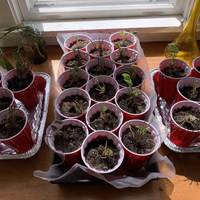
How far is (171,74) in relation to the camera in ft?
3.03

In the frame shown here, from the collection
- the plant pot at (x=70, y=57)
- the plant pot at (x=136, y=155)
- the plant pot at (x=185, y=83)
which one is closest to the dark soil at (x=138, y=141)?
the plant pot at (x=136, y=155)

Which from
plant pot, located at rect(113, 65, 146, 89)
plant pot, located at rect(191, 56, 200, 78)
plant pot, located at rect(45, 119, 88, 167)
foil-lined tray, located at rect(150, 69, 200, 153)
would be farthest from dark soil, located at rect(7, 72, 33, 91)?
plant pot, located at rect(191, 56, 200, 78)

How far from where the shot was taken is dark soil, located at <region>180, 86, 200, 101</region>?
A: 0.82 meters

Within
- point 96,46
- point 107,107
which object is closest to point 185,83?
point 107,107

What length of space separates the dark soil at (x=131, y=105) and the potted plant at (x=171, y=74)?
0.18 meters

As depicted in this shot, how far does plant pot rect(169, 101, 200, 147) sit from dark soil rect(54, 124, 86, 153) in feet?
1.20

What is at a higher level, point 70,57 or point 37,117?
point 70,57

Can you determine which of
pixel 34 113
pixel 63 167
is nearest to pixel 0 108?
pixel 34 113

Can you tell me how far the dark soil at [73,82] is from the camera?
90cm

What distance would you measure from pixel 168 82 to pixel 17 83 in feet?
2.41

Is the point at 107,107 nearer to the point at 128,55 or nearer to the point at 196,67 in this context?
the point at 128,55

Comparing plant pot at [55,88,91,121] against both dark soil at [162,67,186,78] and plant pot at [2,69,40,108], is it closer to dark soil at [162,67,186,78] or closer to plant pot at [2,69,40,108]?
plant pot at [2,69,40,108]

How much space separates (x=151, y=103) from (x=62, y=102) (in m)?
0.41

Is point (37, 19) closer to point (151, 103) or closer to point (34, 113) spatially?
point (34, 113)
